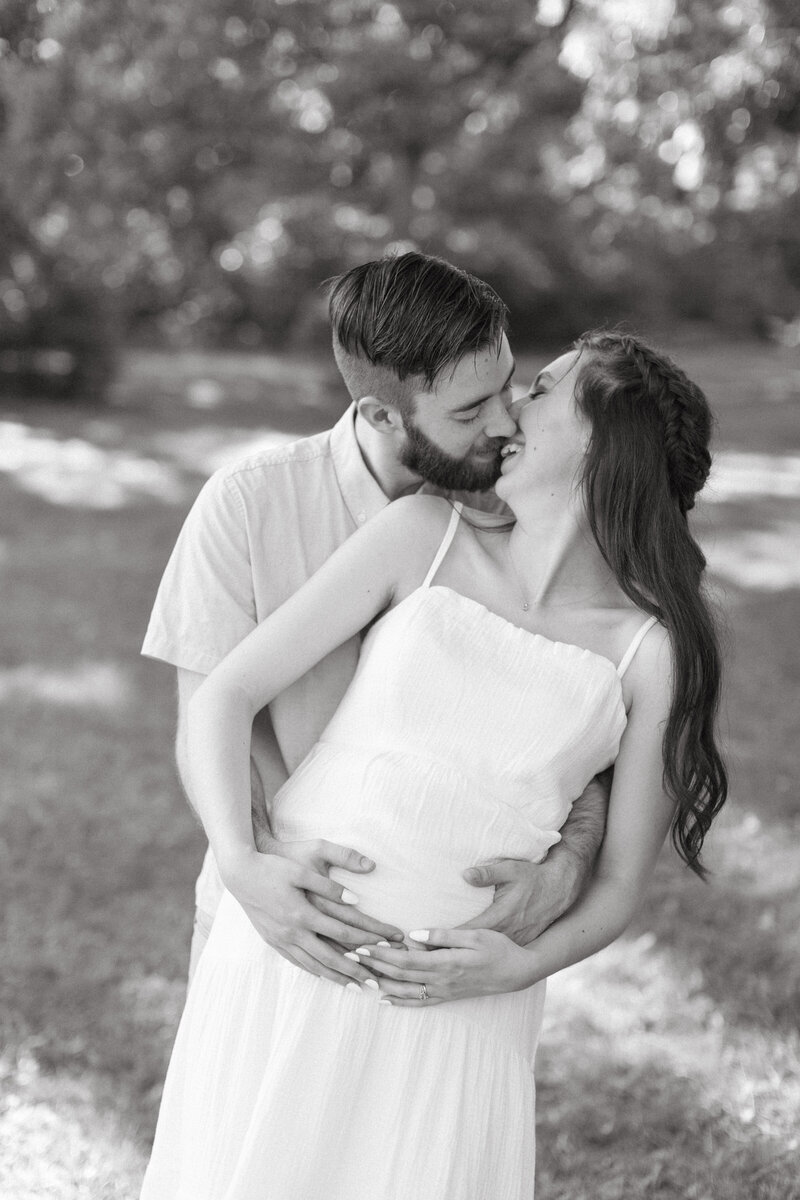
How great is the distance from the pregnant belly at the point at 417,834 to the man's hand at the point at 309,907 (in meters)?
0.04

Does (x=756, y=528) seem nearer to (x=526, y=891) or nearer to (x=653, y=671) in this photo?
(x=653, y=671)

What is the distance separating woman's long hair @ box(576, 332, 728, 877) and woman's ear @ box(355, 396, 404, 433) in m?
0.41

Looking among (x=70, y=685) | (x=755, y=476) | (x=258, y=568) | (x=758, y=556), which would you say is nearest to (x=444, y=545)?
(x=258, y=568)

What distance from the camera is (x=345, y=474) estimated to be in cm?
269

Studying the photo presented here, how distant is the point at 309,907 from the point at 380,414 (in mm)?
1083

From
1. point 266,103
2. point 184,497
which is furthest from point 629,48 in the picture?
point 266,103

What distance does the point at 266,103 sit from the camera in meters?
16.8

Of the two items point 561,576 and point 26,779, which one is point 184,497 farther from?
point 561,576

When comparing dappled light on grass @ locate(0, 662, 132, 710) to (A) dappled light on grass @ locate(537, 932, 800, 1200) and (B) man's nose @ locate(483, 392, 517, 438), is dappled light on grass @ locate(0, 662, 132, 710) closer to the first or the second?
(A) dappled light on grass @ locate(537, 932, 800, 1200)

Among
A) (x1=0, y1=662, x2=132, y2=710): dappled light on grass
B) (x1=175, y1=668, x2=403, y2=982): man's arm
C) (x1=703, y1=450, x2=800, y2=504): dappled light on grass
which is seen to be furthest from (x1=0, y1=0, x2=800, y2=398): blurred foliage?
(x1=175, y1=668, x2=403, y2=982): man's arm

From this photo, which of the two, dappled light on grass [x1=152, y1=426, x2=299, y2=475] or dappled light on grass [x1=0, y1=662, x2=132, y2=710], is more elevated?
dappled light on grass [x1=0, y1=662, x2=132, y2=710]

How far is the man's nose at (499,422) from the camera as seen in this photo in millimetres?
2510

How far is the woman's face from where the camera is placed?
2445mm

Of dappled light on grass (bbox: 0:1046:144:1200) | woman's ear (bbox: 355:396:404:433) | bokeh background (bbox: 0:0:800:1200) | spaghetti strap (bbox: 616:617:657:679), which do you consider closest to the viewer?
spaghetti strap (bbox: 616:617:657:679)
